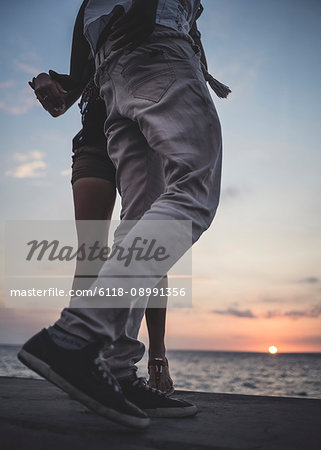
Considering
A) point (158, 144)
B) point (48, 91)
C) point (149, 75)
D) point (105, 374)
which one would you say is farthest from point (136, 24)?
point (105, 374)

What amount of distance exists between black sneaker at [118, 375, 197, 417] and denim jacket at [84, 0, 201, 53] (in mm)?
1231

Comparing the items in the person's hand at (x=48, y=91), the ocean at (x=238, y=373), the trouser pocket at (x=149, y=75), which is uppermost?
the person's hand at (x=48, y=91)

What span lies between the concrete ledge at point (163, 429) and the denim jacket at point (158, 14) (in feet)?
4.22

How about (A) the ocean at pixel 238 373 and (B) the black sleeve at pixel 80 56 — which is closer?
(B) the black sleeve at pixel 80 56

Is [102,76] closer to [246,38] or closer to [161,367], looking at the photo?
[161,367]

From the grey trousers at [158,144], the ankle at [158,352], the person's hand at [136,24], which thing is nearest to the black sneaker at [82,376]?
the grey trousers at [158,144]

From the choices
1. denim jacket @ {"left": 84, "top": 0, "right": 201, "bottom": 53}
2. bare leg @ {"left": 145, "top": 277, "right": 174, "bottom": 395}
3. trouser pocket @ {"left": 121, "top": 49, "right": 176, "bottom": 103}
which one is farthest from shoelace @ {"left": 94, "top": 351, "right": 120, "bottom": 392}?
denim jacket @ {"left": 84, "top": 0, "right": 201, "bottom": 53}

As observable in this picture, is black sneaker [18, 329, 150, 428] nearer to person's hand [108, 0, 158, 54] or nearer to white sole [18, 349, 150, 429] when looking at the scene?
white sole [18, 349, 150, 429]

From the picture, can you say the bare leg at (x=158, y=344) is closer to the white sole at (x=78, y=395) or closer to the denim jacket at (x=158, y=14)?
the white sole at (x=78, y=395)

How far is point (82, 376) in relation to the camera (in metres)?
0.91

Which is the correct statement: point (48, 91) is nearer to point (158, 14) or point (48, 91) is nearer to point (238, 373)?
point (158, 14)

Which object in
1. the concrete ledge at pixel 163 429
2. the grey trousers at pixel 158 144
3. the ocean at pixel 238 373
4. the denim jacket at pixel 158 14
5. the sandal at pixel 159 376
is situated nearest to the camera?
the concrete ledge at pixel 163 429

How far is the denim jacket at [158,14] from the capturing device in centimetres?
142

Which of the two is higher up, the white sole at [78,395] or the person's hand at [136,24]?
the person's hand at [136,24]
